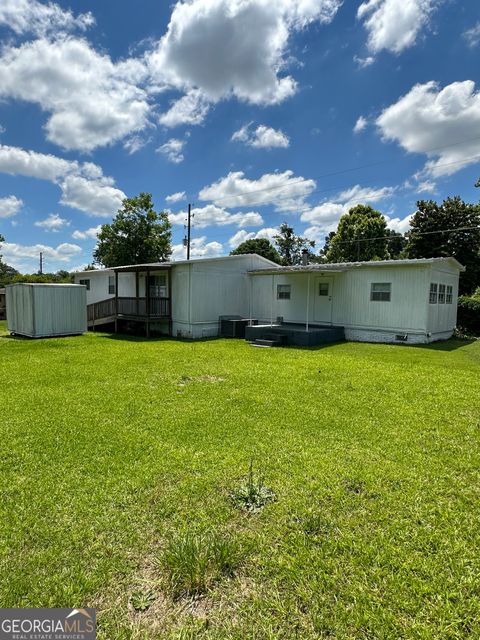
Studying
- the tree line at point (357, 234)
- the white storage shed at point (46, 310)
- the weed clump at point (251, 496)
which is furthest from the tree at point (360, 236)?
the weed clump at point (251, 496)

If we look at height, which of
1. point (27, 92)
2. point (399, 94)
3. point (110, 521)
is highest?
point (399, 94)

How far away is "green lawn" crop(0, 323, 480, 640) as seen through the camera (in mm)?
1943

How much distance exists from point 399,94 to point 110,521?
19.9 m

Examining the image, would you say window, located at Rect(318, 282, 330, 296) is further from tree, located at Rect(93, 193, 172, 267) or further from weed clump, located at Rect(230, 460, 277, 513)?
tree, located at Rect(93, 193, 172, 267)

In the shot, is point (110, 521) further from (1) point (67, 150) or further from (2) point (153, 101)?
(1) point (67, 150)

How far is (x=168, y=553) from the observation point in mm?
2277

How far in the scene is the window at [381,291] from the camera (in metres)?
13.2

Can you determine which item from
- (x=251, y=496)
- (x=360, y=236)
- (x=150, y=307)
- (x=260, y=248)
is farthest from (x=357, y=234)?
(x=251, y=496)

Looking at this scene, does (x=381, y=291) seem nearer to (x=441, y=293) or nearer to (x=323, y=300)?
(x=323, y=300)

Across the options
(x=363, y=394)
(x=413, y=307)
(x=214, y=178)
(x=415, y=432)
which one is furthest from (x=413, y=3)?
(x=214, y=178)

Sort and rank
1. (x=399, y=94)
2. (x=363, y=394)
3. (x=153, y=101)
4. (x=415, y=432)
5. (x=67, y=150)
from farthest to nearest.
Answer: (x=67, y=150)
(x=399, y=94)
(x=153, y=101)
(x=363, y=394)
(x=415, y=432)

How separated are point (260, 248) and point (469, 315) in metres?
33.1

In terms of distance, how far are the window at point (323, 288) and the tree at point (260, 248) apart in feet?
104

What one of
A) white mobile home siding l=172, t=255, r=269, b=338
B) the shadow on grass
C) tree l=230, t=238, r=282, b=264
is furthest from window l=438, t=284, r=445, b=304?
tree l=230, t=238, r=282, b=264
